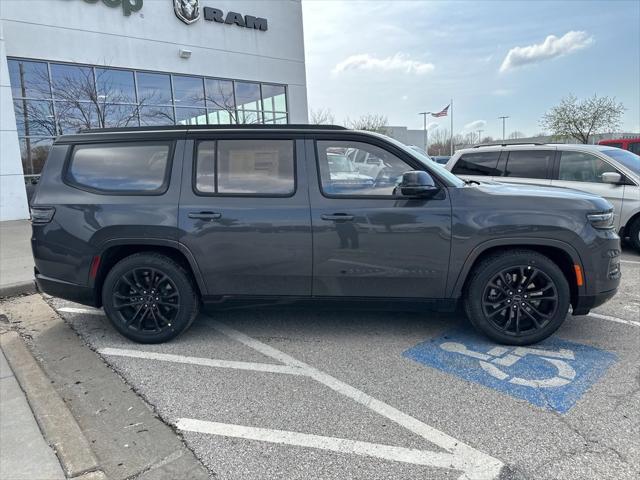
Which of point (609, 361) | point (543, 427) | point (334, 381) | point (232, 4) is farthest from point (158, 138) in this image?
point (232, 4)

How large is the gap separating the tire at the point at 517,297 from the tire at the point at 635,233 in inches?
186

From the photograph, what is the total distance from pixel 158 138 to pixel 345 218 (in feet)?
6.03

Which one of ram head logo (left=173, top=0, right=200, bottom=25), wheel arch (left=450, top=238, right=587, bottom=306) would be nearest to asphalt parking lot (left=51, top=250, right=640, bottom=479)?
wheel arch (left=450, top=238, right=587, bottom=306)

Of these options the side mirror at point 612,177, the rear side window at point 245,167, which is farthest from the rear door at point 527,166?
the rear side window at point 245,167

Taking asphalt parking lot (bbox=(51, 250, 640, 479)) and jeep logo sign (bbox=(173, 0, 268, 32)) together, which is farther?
jeep logo sign (bbox=(173, 0, 268, 32))

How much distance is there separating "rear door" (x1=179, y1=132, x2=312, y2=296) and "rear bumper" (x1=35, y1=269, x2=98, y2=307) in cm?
106

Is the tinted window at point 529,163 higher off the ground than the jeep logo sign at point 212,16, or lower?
lower

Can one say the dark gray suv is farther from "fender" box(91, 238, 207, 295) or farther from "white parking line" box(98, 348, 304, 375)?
"white parking line" box(98, 348, 304, 375)

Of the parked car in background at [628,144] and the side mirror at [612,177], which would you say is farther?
the parked car in background at [628,144]

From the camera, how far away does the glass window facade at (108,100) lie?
1295cm

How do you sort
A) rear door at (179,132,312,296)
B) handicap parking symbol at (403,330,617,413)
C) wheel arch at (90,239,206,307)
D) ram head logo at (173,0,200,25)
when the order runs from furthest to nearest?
1. ram head logo at (173,0,200,25)
2. wheel arch at (90,239,206,307)
3. rear door at (179,132,312,296)
4. handicap parking symbol at (403,330,617,413)

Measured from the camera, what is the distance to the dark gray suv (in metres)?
3.61

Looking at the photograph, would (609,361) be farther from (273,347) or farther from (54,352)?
(54,352)

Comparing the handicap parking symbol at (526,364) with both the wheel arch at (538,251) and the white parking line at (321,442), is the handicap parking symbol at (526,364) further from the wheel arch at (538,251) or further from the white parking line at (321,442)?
the white parking line at (321,442)
